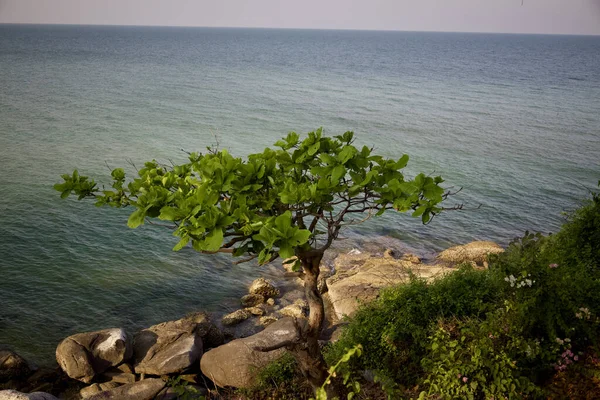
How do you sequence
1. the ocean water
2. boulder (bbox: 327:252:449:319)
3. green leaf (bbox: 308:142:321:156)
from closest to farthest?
green leaf (bbox: 308:142:321:156), boulder (bbox: 327:252:449:319), the ocean water

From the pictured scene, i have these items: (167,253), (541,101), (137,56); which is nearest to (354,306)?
(167,253)

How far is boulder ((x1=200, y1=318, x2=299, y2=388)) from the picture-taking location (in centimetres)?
1014

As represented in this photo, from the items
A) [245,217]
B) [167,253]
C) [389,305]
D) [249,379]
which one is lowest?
[167,253]

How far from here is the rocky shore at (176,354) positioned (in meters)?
10.5

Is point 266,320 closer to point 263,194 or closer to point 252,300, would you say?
point 252,300

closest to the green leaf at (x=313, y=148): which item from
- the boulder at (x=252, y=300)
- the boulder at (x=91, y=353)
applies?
the boulder at (x=91, y=353)

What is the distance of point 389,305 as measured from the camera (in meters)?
9.77

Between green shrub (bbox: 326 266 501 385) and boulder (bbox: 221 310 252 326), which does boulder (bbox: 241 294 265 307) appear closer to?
boulder (bbox: 221 310 252 326)

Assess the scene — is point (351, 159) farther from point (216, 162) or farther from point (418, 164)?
point (418, 164)

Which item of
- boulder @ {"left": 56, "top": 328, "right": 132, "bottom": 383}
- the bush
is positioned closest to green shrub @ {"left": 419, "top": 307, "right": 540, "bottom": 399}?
the bush

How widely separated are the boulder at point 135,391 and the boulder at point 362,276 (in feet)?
16.6

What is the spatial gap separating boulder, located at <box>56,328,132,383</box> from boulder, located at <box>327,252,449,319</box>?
5912mm

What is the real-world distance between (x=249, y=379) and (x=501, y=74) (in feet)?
272

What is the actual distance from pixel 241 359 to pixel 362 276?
6.27 meters
